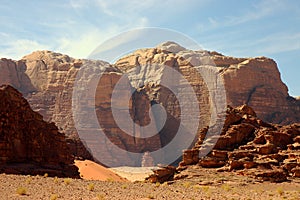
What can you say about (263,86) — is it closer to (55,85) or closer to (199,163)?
(55,85)

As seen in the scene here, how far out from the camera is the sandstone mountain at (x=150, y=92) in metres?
87.4

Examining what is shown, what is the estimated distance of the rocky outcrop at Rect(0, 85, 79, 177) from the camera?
31734mm

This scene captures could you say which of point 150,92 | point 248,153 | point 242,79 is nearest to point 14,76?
point 150,92

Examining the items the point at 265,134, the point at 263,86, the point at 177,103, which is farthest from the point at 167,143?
the point at 265,134

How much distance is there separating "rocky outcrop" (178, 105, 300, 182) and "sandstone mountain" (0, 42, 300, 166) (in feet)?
140

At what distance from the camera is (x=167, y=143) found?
87.8 metres

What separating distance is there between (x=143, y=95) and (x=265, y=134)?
187 feet

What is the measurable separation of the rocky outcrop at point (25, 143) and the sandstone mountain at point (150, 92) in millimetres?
42220

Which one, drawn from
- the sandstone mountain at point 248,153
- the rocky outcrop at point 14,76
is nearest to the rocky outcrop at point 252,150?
the sandstone mountain at point 248,153

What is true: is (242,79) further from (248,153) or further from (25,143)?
(25,143)

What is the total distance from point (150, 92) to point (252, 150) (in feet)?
197

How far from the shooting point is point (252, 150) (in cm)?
3709

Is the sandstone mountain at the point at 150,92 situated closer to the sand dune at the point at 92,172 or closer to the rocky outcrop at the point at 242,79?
the rocky outcrop at the point at 242,79

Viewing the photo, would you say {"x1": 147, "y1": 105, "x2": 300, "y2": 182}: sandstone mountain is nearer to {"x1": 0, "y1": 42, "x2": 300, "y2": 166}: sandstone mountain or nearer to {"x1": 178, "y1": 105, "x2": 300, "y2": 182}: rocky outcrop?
{"x1": 178, "y1": 105, "x2": 300, "y2": 182}: rocky outcrop
